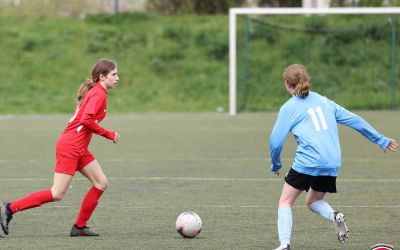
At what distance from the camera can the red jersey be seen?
8594mm

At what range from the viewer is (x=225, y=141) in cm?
1894

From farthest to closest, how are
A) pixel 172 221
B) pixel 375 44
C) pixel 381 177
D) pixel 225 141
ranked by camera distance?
pixel 375 44 < pixel 225 141 < pixel 381 177 < pixel 172 221

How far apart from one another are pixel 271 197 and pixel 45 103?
18.0 meters

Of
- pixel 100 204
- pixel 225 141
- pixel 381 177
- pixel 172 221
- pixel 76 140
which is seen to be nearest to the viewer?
pixel 76 140

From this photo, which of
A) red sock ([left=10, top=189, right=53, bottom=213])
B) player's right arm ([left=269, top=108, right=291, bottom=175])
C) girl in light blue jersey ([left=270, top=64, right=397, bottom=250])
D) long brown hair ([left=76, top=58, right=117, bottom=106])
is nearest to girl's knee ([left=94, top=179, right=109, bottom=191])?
red sock ([left=10, top=189, right=53, bottom=213])

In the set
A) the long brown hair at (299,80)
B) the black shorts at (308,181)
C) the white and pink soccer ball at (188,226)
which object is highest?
the long brown hair at (299,80)

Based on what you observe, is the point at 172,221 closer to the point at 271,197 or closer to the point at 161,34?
the point at 271,197

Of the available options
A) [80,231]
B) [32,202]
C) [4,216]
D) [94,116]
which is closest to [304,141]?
[94,116]

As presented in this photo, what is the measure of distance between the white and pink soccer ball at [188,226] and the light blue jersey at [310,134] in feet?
3.80

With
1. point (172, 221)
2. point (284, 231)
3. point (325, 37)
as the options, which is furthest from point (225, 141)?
point (325, 37)

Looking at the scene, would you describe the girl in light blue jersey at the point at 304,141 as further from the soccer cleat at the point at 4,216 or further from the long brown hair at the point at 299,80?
the soccer cleat at the point at 4,216

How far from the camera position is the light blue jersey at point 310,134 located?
302 inches

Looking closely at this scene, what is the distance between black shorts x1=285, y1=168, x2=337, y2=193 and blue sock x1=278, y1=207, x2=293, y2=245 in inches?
8.2

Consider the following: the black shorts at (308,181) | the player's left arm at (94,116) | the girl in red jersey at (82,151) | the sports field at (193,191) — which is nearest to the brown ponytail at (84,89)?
the girl in red jersey at (82,151)
